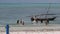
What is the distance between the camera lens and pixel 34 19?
19.7 meters

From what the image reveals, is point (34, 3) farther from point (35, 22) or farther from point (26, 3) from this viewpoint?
point (35, 22)

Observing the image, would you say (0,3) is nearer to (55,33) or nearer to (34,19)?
(34,19)

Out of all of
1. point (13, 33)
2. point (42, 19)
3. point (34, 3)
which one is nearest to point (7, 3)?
point (34, 3)

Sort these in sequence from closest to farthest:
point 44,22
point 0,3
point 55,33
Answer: point 55,33 → point 44,22 → point 0,3

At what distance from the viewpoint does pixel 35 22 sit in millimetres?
19703

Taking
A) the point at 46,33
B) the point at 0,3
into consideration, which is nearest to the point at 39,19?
the point at 46,33

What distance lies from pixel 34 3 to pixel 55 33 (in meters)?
62.8

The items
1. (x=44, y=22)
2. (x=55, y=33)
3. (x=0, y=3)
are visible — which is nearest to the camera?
(x=55, y=33)

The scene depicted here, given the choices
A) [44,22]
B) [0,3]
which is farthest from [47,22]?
[0,3]

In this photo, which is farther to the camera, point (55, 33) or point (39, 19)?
point (39, 19)

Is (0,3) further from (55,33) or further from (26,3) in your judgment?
(55,33)

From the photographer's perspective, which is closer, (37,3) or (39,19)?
(39,19)

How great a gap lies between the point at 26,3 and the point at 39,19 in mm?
52125

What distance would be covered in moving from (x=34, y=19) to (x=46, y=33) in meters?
8.15
